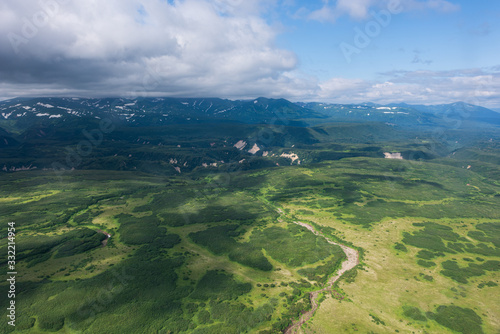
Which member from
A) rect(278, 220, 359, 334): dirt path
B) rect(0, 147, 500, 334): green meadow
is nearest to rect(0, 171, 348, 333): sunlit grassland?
rect(0, 147, 500, 334): green meadow

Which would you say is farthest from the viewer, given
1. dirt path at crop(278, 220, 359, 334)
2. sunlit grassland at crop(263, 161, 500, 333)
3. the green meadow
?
sunlit grassland at crop(263, 161, 500, 333)

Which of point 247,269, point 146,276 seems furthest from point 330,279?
point 146,276

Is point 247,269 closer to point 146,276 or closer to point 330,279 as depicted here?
point 330,279

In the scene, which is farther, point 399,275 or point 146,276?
point 399,275

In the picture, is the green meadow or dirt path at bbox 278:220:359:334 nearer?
dirt path at bbox 278:220:359:334

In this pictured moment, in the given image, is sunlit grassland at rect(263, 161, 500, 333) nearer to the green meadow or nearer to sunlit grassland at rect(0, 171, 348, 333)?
the green meadow

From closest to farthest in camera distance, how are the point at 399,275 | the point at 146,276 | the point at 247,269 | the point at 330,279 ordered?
1. the point at 146,276
2. the point at 330,279
3. the point at 399,275
4. the point at 247,269

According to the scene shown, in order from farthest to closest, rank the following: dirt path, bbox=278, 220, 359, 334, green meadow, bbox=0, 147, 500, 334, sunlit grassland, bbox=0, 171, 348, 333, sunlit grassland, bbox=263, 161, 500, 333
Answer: sunlit grassland, bbox=263, 161, 500, 333 < green meadow, bbox=0, 147, 500, 334 < dirt path, bbox=278, 220, 359, 334 < sunlit grassland, bbox=0, 171, 348, 333

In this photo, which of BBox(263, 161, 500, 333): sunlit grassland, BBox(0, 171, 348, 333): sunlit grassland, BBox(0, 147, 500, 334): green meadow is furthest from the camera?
BBox(263, 161, 500, 333): sunlit grassland

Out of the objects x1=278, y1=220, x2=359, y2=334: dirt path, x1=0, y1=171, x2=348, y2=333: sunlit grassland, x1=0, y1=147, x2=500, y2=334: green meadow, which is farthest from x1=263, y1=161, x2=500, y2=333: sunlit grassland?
x1=0, y1=171, x2=348, y2=333: sunlit grassland

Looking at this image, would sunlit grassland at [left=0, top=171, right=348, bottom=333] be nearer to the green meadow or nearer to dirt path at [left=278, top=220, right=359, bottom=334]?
the green meadow

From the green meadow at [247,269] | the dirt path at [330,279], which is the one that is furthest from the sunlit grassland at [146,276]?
the dirt path at [330,279]

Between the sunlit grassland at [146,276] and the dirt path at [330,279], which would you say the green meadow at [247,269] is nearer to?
the sunlit grassland at [146,276]

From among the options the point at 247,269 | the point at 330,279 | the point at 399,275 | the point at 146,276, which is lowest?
the point at 247,269
